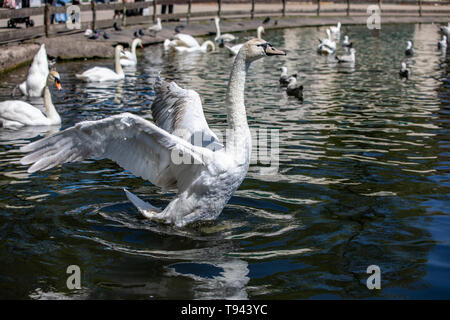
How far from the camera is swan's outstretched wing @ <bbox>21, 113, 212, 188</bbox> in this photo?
5605 mm

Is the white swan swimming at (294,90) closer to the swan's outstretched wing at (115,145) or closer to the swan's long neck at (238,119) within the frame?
the swan's long neck at (238,119)

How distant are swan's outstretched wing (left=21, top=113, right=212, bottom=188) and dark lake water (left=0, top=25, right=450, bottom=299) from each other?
31.7 inches

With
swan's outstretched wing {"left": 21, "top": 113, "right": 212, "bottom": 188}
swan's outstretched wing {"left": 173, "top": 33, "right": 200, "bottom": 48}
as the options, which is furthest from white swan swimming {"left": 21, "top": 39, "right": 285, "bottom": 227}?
swan's outstretched wing {"left": 173, "top": 33, "right": 200, "bottom": 48}

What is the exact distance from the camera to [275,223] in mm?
6477

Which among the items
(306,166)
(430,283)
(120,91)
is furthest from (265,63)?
(430,283)

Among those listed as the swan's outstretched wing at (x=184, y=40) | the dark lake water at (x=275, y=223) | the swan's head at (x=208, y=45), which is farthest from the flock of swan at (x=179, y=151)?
the swan's head at (x=208, y=45)

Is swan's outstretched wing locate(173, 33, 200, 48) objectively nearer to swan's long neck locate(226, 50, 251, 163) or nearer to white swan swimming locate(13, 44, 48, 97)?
white swan swimming locate(13, 44, 48, 97)

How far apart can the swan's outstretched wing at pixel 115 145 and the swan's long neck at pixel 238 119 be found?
0.26m

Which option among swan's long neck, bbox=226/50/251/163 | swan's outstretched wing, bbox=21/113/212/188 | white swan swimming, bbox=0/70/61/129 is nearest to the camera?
swan's outstretched wing, bbox=21/113/212/188

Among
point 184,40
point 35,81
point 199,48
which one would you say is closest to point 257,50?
point 35,81

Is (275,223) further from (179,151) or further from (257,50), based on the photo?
(257,50)

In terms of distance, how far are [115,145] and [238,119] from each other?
1165 millimetres

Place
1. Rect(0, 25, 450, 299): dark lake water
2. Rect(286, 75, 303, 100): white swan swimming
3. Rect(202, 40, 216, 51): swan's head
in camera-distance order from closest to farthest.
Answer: Rect(0, 25, 450, 299): dark lake water → Rect(286, 75, 303, 100): white swan swimming → Rect(202, 40, 216, 51): swan's head

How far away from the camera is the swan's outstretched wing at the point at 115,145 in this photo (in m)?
5.61
